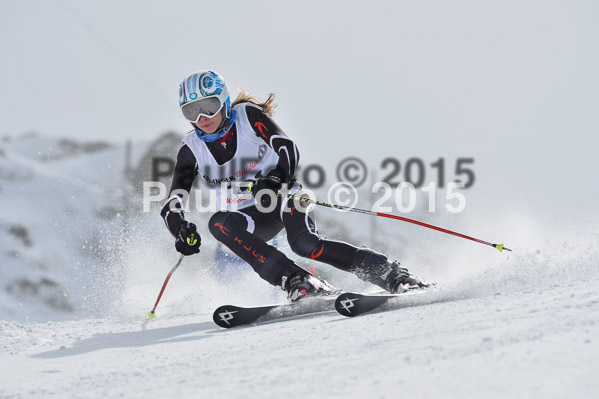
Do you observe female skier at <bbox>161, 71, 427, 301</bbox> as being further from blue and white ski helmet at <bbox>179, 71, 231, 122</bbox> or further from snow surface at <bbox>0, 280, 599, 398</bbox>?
snow surface at <bbox>0, 280, 599, 398</bbox>

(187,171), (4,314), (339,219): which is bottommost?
(4,314)

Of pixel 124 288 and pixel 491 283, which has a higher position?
pixel 491 283

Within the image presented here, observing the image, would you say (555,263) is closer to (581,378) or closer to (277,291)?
(581,378)

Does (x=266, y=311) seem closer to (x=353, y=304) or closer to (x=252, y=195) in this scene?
(x=353, y=304)

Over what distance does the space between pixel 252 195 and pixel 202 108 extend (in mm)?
688

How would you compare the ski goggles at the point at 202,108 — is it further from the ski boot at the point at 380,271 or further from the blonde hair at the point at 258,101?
the ski boot at the point at 380,271

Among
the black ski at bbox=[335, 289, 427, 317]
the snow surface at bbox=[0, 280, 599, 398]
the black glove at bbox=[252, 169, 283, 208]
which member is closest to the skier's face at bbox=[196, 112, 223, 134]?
the black glove at bbox=[252, 169, 283, 208]

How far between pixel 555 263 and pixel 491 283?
38 centimetres

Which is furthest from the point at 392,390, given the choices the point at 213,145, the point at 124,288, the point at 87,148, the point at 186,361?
Answer: the point at 87,148

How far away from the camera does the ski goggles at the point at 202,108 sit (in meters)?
3.93

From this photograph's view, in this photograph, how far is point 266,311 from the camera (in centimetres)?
339

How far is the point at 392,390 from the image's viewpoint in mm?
1469

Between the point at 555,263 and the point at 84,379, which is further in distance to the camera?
the point at 555,263

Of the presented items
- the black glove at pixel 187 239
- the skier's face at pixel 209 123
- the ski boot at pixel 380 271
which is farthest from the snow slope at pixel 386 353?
the skier's face at pixel 209 123
